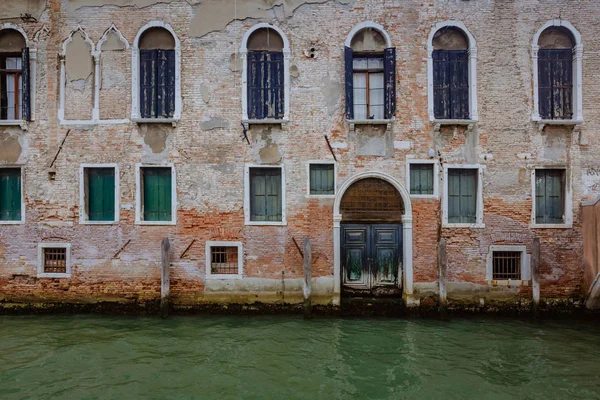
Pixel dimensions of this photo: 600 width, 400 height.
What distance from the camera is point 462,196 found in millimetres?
9180

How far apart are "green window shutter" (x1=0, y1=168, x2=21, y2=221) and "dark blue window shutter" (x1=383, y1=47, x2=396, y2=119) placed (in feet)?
27.4

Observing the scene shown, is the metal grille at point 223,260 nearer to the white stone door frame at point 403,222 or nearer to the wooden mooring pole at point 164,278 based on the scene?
the wooden mooring pole at point 164,278

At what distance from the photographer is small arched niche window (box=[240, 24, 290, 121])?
361 inches

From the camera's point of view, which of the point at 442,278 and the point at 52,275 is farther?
the point at 52,275

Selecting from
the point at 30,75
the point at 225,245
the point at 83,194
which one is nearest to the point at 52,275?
the point at 83,194

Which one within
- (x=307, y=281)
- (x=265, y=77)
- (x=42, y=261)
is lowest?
(x=307, y=281)

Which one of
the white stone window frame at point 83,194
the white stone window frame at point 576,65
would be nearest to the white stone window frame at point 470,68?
the white stone window frame at point 576,65

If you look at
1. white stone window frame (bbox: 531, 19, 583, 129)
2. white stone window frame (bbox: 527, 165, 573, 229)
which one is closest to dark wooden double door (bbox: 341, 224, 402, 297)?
white stone window frame (bbox: 527, 165, 573, 229)

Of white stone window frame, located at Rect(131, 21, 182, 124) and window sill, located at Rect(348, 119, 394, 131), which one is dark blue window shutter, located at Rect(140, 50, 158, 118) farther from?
window sill, located at Rect(348, 119, 394, 131)

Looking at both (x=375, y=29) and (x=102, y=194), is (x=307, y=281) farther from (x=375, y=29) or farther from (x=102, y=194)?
(x=375, y=29)

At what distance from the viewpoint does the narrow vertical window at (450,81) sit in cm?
912

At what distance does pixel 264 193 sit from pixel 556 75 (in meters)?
6.84

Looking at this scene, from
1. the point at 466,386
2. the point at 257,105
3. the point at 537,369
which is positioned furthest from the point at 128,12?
the point at 537,369

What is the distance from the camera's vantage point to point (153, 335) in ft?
25.2
